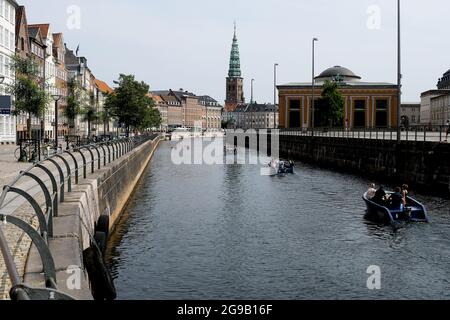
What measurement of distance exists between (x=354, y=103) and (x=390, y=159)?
9514cm

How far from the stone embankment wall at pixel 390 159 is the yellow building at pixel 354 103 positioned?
62278 mm

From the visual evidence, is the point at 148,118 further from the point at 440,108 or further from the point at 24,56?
the point at 440,108

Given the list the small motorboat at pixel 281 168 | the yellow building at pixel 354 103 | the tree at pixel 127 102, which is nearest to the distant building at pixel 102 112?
the tree at pixel 127 102

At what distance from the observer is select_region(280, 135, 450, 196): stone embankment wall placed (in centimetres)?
3722

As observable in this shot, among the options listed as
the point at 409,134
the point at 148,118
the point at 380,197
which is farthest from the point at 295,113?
the point at 380,197

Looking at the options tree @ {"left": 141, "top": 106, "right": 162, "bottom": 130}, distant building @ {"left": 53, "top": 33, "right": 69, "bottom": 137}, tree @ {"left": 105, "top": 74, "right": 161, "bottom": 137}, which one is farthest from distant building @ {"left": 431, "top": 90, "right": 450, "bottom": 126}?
distant building @ {"left": 53, "top": 33, "right": 69, "bottom": 137}

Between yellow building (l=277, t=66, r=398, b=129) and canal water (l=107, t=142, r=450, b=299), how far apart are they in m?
101

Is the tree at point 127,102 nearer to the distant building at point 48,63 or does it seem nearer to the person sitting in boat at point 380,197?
the distant building at point 48,63

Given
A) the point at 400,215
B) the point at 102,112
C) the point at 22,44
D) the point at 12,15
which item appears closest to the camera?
the point at 400,215

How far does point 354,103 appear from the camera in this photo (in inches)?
5463
